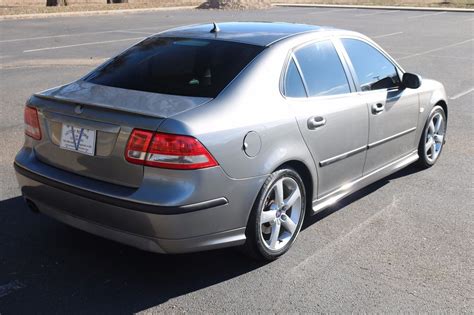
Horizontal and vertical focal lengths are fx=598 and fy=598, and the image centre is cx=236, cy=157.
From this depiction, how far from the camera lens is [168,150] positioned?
11.5 ft

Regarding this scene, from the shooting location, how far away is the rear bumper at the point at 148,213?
11.5 ft

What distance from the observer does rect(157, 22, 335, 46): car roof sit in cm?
454

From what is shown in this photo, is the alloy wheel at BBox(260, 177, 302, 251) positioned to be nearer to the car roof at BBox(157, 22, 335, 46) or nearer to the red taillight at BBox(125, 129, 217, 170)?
the red taillight at BBox(125, 129, 217, 170)

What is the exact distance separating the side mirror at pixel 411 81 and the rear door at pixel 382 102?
6 cm

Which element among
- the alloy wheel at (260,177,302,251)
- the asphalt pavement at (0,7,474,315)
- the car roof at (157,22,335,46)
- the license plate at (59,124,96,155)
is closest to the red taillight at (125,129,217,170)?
the license plate at (59,124,96,155)

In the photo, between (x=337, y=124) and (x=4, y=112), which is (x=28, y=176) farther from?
(x=4, y=112)

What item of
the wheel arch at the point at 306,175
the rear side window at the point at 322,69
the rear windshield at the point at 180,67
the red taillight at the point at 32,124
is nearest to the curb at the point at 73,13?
the rear windshield at the point at 180,67

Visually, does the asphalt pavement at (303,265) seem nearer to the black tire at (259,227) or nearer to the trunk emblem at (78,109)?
the black tire at (259,227)

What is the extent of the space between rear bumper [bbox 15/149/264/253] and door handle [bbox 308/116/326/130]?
2.33 ft

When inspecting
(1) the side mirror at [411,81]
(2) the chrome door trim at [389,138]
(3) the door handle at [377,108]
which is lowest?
(2) the chrome door trim at [389,138]

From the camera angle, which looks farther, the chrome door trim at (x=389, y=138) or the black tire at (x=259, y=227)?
the chrome door trim at (x=389, y=138)

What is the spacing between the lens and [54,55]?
14.4m

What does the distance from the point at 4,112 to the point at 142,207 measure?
575cm

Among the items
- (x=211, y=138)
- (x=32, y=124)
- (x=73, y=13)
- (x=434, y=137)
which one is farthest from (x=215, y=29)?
(x=73, y=13)
